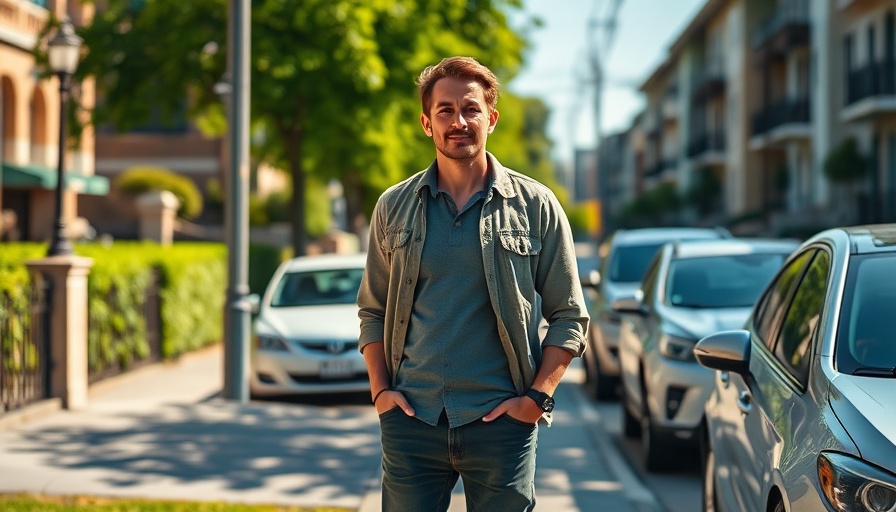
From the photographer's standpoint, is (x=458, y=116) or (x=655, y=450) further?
(x=655, y=450)

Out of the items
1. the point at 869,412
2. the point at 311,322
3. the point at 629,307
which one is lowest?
the point at 311,322

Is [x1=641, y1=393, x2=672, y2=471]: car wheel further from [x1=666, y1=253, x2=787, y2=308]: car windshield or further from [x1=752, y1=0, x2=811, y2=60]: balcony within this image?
[x1=752, y1=0, x2=811, y2=60]: balcony

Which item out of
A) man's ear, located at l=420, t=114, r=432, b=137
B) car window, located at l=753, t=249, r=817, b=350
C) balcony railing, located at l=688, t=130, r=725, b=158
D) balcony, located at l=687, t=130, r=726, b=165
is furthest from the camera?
balcony railing, located at l=688, t=130, r=725, b=158

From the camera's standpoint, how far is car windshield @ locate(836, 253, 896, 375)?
4215 millimetres

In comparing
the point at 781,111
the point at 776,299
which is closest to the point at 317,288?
the point at 776,299

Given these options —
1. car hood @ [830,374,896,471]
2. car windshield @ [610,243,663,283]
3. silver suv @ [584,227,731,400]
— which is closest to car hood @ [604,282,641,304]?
silver suv @ [584,227,731,400]

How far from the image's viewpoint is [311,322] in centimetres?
1304

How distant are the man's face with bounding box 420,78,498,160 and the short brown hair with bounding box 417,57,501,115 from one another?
18 millimetres

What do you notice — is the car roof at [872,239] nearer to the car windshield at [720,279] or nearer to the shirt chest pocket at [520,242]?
the shirt chest pocket at [520,242]

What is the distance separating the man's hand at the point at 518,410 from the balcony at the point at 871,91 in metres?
31.2

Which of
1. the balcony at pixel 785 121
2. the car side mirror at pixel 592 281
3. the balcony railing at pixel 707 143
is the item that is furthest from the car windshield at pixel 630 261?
the balcony railing at pixel 707 143

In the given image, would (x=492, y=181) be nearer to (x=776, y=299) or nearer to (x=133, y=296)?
(x=776, y=299)

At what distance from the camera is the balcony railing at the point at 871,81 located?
3266 centimetres

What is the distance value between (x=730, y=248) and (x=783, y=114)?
34.6 meters
